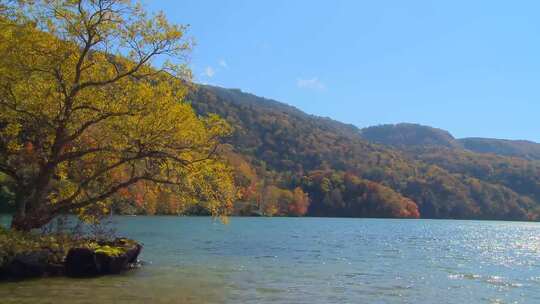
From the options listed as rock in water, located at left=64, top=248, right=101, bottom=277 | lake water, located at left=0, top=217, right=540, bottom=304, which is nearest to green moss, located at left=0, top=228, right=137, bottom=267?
rock in water, located at left=64, top=248, right=101, bottom=277

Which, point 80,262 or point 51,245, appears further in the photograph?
point 80,262

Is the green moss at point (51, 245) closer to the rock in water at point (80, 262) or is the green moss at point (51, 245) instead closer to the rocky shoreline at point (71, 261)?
the rocky shoreline at point (71, 261)

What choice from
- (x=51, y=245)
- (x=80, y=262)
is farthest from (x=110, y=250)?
(x=51, y=245)

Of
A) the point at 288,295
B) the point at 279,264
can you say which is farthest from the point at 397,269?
the point at 288,295

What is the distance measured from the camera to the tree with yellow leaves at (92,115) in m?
23.9

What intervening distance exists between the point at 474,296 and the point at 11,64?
2487 centimetres

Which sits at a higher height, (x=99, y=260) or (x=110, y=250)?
(x=110, y=250)

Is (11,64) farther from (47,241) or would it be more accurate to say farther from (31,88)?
(47,241)

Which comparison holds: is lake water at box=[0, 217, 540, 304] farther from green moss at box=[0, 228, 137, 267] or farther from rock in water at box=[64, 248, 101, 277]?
green moss at box=[0, 228, 137, 267]

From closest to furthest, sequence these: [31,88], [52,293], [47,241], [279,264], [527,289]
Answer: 1. [52,293]
2. [31,88]
3. [47,241]
4. [527,289]
5. [279,264]

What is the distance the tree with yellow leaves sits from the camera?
23.9 metres

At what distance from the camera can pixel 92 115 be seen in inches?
997

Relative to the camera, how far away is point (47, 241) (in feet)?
89.1

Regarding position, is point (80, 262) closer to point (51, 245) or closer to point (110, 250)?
point (51, 245)
